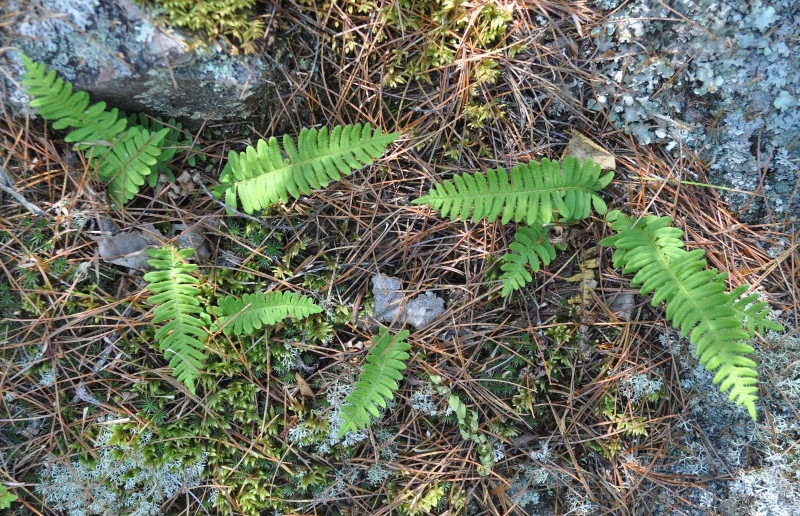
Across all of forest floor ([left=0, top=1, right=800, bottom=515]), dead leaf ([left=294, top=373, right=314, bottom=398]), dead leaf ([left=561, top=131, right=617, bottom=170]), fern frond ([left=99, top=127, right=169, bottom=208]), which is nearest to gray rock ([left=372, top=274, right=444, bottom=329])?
forest floor ([left=0, top=1, right=800, bottom=515])

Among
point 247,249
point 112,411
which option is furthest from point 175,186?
point 112,411

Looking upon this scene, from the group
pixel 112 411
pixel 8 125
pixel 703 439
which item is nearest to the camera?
pixel 8 125

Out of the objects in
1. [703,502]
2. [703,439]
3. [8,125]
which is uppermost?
[8,125]

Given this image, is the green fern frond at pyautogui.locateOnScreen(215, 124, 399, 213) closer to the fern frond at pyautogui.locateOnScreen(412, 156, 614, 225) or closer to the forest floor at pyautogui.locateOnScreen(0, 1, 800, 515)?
the forest floor at pyautogui.locateOnScreen(0, 1, 800, 515)

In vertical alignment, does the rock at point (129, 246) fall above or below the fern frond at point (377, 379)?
above

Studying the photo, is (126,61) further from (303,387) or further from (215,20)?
(303,387)

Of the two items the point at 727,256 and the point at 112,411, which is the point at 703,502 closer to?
the point at 727,256

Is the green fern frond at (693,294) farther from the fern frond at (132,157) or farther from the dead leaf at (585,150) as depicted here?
the fern frond at (132,157)

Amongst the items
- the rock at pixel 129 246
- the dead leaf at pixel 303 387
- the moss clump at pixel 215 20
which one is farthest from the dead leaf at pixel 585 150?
the rock at pixel 129 246
